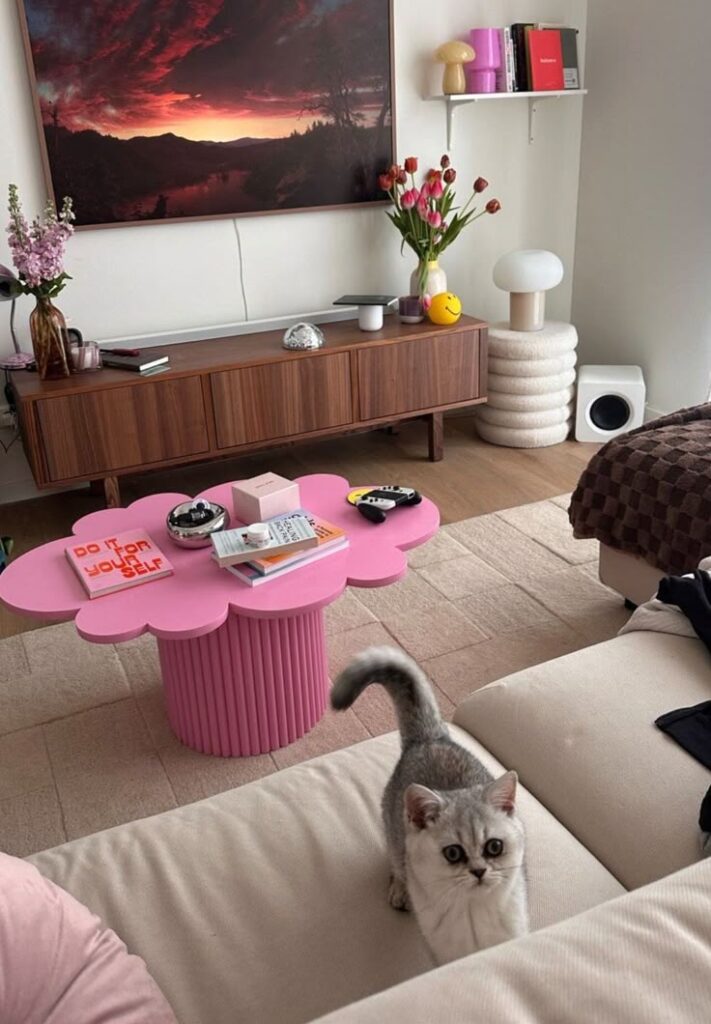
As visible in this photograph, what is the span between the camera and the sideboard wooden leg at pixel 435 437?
3607mm

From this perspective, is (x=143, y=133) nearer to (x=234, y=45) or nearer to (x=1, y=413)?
(x=234, y=45)

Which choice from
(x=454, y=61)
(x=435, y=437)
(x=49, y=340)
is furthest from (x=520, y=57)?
(x=49, y=340)

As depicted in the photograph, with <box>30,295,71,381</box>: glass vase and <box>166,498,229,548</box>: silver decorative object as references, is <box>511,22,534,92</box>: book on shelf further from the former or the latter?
<box>166,498,229,548</box>: silver decorative object

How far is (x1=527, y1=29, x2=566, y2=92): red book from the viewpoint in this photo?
3600mm

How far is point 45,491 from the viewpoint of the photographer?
3.47m

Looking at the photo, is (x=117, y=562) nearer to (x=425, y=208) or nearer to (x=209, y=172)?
(x=209, y=172)

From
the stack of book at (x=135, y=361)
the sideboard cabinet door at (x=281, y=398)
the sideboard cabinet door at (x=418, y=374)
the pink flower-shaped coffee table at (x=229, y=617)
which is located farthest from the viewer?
the sideboard cabinet door at (x=418, y=374)

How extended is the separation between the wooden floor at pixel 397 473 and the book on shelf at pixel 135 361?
1.85 ft

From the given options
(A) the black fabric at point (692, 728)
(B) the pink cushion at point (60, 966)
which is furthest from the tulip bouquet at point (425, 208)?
(B) the pink cushion at point (60, 966)

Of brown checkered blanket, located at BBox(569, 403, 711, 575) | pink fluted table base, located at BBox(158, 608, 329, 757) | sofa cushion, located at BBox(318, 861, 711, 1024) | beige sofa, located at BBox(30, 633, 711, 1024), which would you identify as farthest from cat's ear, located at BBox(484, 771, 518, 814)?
brown checkered blanket, located at BBox(569, 403, 711, 575)

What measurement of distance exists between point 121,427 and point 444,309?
133 centimetres

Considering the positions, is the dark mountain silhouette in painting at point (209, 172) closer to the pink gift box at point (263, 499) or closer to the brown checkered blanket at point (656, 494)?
the pink gift box at point (263, 499)

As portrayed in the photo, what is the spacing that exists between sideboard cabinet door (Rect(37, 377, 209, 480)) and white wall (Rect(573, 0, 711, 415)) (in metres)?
1.96

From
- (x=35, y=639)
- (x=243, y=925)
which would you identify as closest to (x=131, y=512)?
(x=35, y=639)
